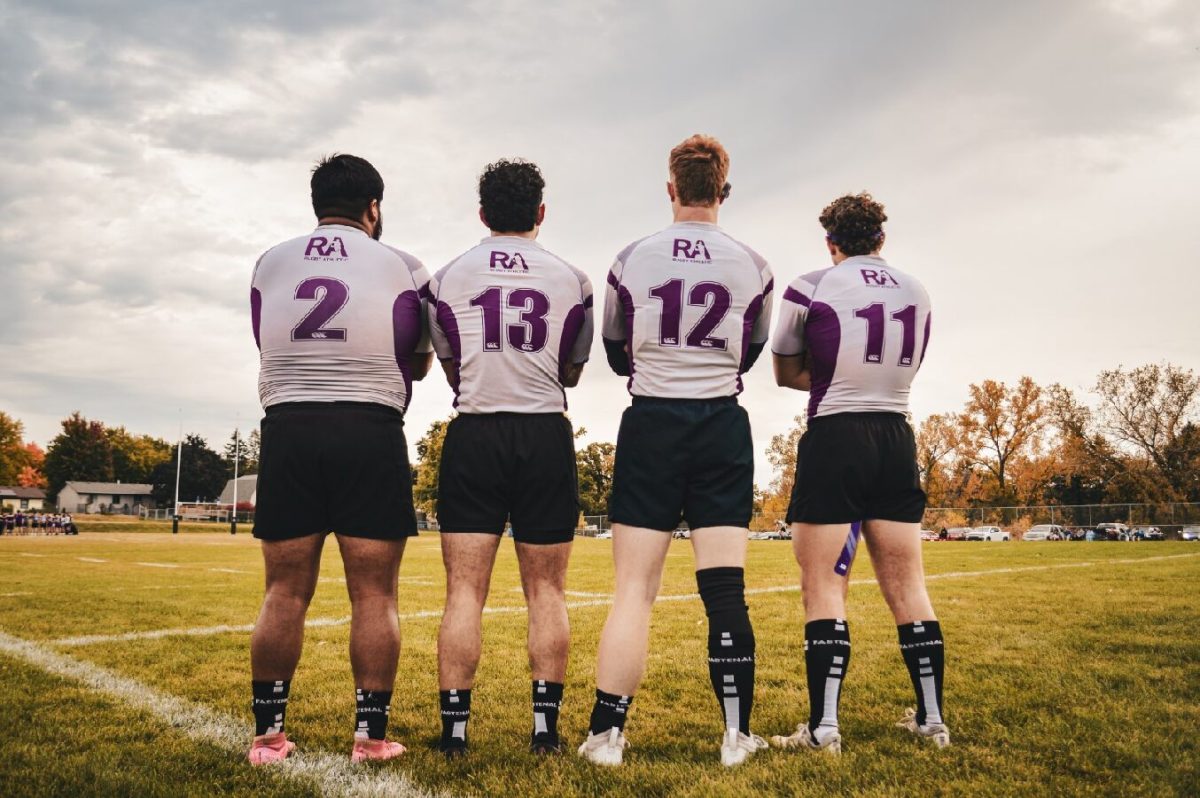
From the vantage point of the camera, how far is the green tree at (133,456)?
387ft

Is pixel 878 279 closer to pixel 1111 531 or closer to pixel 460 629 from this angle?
pixel 460 629

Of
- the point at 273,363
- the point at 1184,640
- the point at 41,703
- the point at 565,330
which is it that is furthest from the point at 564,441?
the point at 1184,640

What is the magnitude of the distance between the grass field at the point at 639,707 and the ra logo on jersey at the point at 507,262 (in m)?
2.12

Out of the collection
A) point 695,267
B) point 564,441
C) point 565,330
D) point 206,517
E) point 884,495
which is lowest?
point 206,517

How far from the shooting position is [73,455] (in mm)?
109000

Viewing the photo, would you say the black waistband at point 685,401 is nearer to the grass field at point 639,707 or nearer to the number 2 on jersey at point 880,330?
the number 2 on jersey at point 880,330

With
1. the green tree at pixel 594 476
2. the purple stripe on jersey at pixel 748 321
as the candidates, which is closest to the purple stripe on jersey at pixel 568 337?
the purple stripe on jersey at pixel 748 321

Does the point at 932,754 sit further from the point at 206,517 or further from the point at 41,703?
the point at 206,517

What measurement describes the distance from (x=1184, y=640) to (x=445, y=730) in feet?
21.0

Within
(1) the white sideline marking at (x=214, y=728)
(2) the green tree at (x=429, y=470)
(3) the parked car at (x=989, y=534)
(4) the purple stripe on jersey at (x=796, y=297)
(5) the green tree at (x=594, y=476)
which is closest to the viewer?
(1) the white sideline marking at (x=214, y=728)

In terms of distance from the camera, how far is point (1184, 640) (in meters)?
6.44

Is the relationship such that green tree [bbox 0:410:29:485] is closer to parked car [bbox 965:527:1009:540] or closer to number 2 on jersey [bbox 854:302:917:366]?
parked car [bbox 965:527:1009:540]

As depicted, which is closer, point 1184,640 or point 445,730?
point 445,730

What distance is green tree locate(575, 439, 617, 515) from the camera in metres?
83.4
